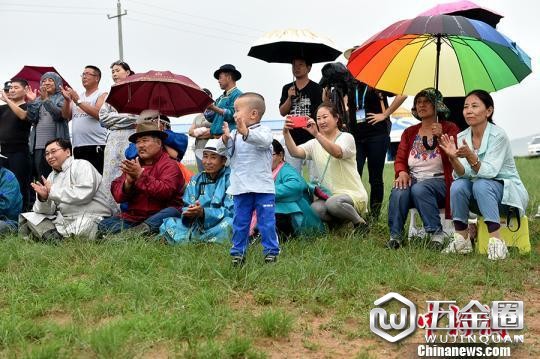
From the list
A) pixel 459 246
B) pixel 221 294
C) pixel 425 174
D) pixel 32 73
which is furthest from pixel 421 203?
pixel 32 73

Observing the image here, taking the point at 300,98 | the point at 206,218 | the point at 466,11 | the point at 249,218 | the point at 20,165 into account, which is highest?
the point at 466,11

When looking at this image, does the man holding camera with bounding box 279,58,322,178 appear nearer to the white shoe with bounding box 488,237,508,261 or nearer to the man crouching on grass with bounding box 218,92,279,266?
the man crouching on grass with bounding box 218,92,279,266

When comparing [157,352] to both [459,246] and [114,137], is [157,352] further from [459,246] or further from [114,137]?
[114,137]

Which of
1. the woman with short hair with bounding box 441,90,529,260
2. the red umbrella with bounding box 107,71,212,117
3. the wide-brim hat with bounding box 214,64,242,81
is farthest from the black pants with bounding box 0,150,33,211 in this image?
the woman with short hair with bounding box 441,90,529,260

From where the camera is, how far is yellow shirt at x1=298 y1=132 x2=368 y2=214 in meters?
6.55

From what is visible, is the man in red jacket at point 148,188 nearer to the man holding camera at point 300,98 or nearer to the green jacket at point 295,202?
the green jacket at point 295,202

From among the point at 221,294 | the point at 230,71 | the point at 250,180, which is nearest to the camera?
the point at 221,294

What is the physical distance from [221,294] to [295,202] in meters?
2.08

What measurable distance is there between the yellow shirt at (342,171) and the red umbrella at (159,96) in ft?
4.44

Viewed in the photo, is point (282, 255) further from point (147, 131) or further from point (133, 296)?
point (147, 131)

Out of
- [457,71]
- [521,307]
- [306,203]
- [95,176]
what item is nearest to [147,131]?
[95,176]

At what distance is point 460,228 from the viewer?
19.5 ft

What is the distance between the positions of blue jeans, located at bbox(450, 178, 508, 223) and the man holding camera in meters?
1.76

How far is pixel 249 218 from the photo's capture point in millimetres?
5078
